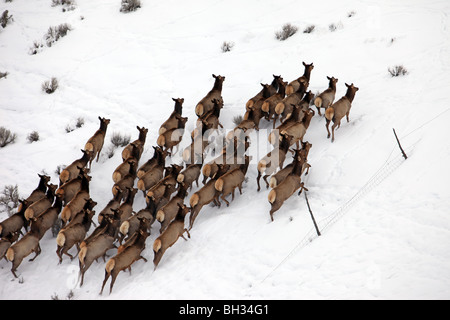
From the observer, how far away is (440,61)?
46.6 ft

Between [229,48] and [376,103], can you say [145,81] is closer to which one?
[229,48]

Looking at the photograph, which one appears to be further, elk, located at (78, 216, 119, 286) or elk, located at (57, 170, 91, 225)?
elk, located at (57, 170, 91, 225)

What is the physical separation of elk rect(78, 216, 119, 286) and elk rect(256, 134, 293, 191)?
12.6 ft

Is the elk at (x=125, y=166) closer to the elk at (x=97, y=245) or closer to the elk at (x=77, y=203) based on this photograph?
the elk at (x=77, y=203)

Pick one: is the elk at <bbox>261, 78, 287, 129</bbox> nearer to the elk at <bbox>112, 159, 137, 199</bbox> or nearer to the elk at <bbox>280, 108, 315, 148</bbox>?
the elk at <bbox>280, 108, 315, 148</bbox>

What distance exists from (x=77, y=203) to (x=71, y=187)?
68cm

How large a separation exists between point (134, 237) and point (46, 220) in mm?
2627

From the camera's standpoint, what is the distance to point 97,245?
10531 mm

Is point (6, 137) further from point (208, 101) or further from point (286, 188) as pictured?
point (286, 188)

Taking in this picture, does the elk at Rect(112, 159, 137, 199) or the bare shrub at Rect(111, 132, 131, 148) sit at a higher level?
the elk at Rect(112, 159, 137, 199)

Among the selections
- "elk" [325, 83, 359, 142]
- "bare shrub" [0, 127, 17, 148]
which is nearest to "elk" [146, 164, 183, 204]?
"elk" [325, 83, 359, 142]

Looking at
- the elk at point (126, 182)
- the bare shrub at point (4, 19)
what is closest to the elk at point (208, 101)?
the elk at point (126, 182)

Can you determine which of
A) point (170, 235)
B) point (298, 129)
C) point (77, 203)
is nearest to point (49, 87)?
point (77, 203)

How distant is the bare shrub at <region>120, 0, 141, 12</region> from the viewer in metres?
22.0
